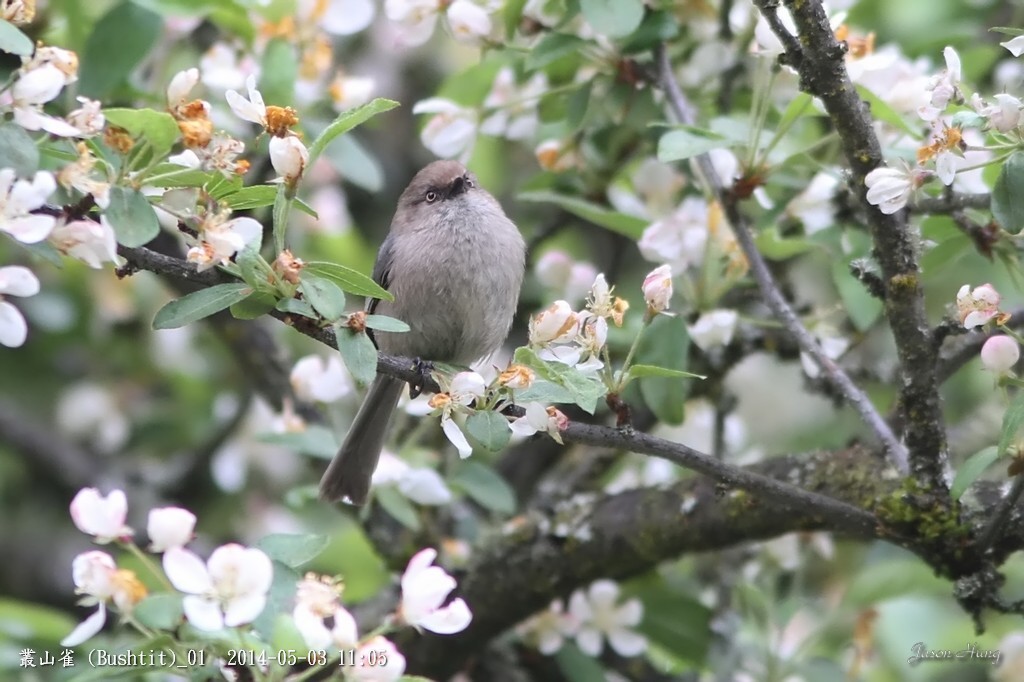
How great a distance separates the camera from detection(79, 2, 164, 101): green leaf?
10.7ft

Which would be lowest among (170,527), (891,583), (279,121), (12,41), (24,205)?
(891,583)

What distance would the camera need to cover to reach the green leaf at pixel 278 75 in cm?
342

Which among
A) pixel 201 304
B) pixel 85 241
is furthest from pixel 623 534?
pixel 85 241

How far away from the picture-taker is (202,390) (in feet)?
17.0

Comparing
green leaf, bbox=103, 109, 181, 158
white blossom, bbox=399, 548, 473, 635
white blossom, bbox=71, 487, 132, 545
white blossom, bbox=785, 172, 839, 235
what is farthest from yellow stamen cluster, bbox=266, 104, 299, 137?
white blossom, bbox=785, 172, 839, 235

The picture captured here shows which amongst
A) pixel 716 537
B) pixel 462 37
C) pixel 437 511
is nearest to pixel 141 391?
pixel 437 511

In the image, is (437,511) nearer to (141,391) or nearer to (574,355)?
(574,355)

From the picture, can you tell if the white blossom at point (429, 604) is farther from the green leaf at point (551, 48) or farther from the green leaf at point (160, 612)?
the green leaf at point (551, 48)

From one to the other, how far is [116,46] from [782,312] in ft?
6.50

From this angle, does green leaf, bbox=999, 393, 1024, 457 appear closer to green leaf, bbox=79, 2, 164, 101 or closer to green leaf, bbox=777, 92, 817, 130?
green leaf, bbox=777, 92, 817, 130

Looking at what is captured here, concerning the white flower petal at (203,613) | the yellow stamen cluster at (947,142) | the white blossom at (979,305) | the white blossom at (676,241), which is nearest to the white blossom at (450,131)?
the white blossom at (676,241)

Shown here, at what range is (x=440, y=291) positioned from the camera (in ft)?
11.1

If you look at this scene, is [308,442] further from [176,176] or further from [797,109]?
[797,109]

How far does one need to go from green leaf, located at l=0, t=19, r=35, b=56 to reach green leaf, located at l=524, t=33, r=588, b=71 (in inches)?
56.7
